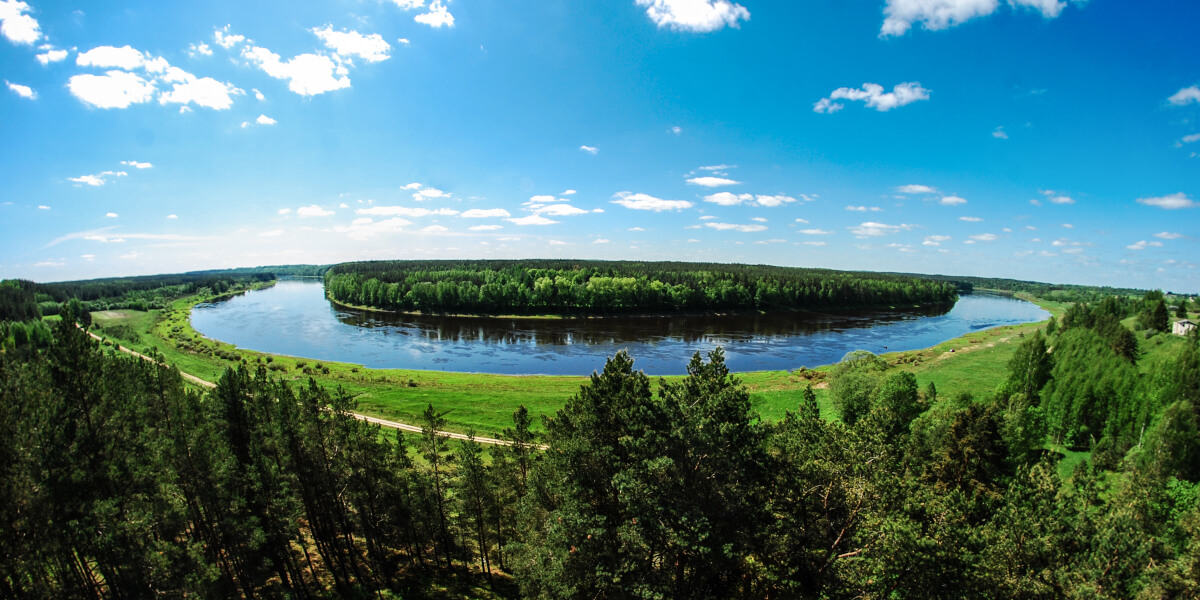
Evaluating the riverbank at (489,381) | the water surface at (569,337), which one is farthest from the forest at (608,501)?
the water surface at (569,337)

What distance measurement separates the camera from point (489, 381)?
5928 cm

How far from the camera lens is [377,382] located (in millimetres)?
56906

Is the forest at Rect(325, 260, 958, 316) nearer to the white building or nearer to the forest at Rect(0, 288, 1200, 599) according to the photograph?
the white building

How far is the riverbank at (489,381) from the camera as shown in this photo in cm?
4644

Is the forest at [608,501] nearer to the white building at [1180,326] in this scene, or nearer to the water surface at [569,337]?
the water surface at [569,337]

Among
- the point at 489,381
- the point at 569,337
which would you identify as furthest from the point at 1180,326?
the point at 569,337

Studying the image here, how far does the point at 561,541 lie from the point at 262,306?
179m

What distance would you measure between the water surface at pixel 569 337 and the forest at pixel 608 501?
4199cm

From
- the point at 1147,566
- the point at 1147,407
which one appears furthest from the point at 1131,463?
the point at 1147,566

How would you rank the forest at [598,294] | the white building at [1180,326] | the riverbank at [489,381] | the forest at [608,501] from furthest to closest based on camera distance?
1. the forest at [598,294]
2. the white building at [1180,326]
3. the riverbank at [489,381]
4. the forest at [608,501]

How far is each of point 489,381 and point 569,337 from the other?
118 ft

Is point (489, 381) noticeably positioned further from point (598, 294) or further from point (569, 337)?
point (598, 294)

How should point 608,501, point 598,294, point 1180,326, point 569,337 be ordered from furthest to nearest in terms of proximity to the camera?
point 598,294 → point 569,337 → point 1180,326 → point 608,501

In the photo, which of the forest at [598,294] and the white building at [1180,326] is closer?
the white building at [1180,326]
